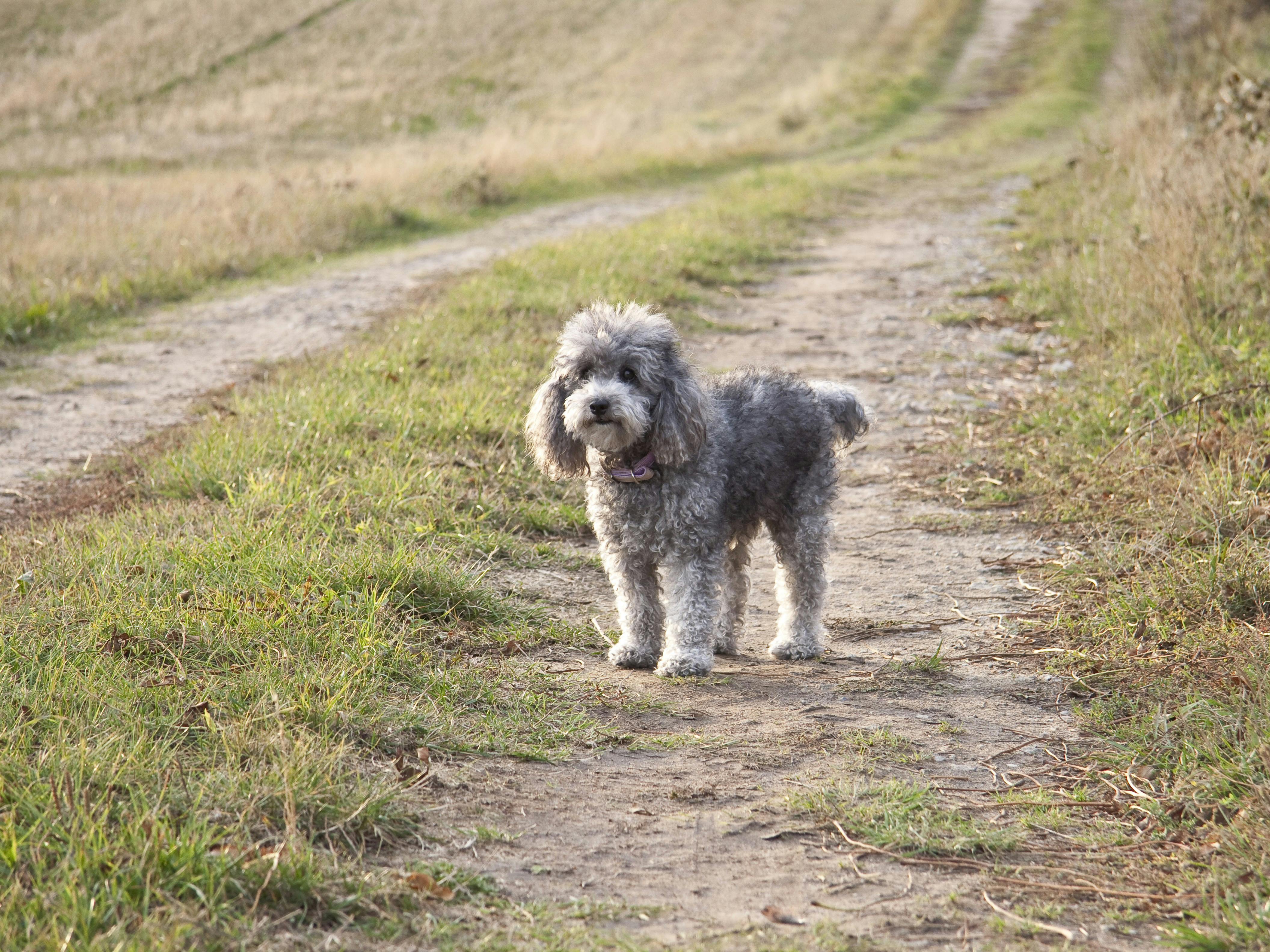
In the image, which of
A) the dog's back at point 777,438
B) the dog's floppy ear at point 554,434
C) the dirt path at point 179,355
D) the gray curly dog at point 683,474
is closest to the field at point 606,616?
the gray curly dog at point 683,474

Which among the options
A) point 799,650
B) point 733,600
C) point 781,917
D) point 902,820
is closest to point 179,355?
point 733,600

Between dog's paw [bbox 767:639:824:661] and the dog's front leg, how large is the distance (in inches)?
17.0

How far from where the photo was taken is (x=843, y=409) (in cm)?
554

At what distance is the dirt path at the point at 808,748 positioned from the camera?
329 centimetres

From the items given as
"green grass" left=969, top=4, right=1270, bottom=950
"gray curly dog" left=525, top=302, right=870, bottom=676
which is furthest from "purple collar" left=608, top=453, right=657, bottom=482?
"green grass" left=969, top=4, right=1270, bottom=950

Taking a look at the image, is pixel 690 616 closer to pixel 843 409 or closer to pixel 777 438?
pixel 777 438

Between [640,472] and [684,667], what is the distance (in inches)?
33.4

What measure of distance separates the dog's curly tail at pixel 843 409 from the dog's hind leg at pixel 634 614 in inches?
45.9

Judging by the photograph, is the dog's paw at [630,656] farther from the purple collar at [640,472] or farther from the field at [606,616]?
the purple collar at [640,472]

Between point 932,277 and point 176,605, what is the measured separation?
1013cm

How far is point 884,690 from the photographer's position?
15.6 feet

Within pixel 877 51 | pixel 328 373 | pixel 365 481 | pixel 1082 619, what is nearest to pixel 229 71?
pixel 877 51

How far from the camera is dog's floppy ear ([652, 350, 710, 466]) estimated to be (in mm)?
4855

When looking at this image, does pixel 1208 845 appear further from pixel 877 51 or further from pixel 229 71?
pixel 877 51
